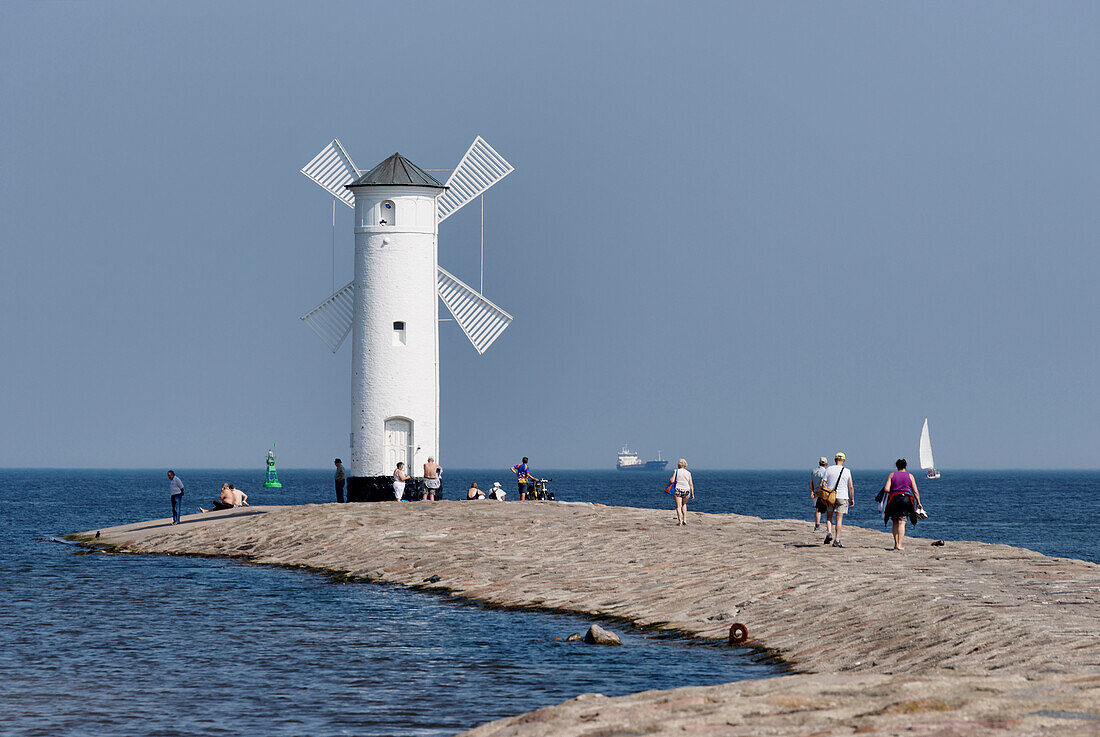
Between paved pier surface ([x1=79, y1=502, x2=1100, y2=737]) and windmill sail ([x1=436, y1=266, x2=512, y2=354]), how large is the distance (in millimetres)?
8093

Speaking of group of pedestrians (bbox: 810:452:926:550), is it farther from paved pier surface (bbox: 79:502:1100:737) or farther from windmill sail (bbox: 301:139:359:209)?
windmill sail (bbox: 301:139:359:209)

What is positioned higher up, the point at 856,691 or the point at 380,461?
the point at 380,461

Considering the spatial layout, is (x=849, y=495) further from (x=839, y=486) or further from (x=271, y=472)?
(x=271, y=472)

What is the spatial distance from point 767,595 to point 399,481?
59.8 feet

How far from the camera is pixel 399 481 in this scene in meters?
36.1

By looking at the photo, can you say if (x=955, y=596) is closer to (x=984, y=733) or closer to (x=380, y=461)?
(x=984, y=733)

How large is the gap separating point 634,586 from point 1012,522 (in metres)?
53.3

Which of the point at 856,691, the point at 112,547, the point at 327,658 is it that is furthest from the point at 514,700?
the point at 112,547

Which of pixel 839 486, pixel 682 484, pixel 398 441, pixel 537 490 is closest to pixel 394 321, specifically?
pixel 398 441

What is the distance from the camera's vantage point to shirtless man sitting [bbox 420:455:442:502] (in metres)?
36.3

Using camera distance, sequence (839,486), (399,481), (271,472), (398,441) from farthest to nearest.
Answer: (271,472) → (398,441) → (399,481) → (839,486)

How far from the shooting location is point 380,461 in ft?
121

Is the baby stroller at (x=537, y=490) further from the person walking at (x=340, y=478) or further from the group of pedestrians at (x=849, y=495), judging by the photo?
the group of pedestrians at (x=849, y=495)

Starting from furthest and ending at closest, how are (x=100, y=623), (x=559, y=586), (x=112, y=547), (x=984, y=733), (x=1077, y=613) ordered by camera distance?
1. (x=112, y=547)
2. (x=559, y=586)
3. (x=100, y=623)
4. (x=1077, y=613)
5. (x=984, y=733)
